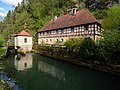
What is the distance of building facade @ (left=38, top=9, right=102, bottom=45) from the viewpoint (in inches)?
1337

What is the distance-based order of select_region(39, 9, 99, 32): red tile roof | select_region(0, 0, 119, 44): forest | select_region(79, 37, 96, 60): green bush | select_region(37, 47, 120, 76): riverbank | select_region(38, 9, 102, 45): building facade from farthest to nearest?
select_region(0, 0, 119, 44): forest
select_region(39, 9, 99, 32): red tile roof
select_region(38, 9, 102, 45): building facade
select_region(79, 37, 96, 60): green bush
select_region(37, 47, 120, 76): riverbank

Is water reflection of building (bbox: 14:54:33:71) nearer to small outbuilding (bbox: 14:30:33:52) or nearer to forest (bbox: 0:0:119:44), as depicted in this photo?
small outbuilding (bbox: 14:30:33:52)

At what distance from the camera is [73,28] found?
3797 cm

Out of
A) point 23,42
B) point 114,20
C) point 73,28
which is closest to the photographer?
point 114,20

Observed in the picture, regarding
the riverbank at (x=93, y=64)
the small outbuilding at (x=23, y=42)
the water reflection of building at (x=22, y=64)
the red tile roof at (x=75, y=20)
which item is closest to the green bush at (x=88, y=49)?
the riverbank at (x=93, y=64)

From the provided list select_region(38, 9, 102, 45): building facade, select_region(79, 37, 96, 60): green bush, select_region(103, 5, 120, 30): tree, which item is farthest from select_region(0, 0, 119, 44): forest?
select_region(79, 37, 96, 60): green bush

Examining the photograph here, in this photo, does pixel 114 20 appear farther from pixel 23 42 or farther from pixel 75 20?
pixel 23 42

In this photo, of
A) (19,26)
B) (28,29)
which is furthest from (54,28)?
(19,26)

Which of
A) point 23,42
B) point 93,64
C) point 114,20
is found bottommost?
point 93,64

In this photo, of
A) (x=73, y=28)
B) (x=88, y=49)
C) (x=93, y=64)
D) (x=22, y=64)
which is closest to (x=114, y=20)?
(x=88, y=49)

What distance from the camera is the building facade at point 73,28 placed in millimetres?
33969

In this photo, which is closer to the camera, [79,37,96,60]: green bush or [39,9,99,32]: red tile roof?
[79,37,96,60]: green bush

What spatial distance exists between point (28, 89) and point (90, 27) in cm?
2293

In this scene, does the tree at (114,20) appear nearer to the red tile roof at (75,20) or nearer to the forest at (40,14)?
the red tile roof at (75,20)
